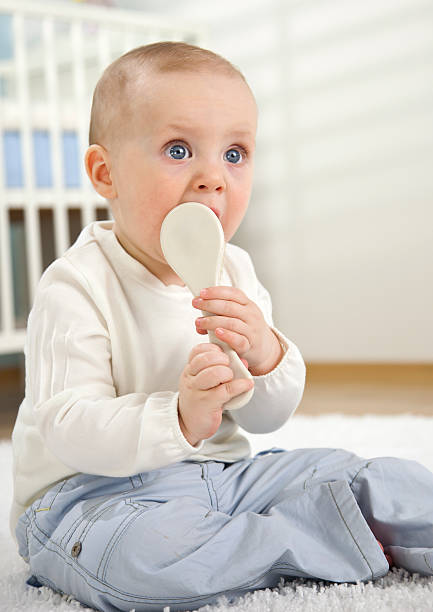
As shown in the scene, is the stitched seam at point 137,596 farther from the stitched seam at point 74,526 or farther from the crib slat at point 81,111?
the crib slat at point 81,111

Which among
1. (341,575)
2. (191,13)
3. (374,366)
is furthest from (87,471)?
(191,13)

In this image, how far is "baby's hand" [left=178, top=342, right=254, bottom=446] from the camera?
0.62m

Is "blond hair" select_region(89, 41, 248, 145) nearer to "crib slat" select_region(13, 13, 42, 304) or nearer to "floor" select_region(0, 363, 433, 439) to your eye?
"floor" select_region(0, 363, 433, 439)

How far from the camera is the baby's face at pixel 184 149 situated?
72cm

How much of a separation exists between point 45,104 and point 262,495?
1403mm

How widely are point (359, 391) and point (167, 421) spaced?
132cm

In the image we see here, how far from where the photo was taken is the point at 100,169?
0.79 metres

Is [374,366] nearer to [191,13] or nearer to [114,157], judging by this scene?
[191,13]

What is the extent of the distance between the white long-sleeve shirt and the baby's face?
67mm

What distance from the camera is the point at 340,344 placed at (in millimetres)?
2227

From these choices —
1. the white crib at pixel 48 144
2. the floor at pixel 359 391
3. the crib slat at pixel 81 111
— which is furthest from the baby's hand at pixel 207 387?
the crib slat at pixel 81 111

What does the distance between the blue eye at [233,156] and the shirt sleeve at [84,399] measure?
0.60 ft

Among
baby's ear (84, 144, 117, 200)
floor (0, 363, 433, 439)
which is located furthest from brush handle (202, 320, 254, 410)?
floor (0, 363, 433, 439)

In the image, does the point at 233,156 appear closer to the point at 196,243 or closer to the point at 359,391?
the point at 196,243
